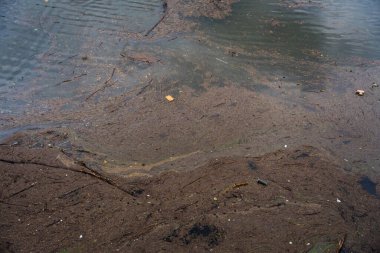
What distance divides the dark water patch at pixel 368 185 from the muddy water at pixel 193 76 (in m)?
0.30

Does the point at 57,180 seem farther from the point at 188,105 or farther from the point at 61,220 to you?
the point at 188,105

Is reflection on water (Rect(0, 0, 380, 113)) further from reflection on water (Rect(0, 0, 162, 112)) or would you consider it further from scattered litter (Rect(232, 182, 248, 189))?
scattered litter (Rect(232, 182, 248, 189))

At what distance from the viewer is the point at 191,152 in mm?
5109

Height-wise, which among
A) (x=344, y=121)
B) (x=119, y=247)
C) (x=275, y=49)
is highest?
(x=275, y=49)

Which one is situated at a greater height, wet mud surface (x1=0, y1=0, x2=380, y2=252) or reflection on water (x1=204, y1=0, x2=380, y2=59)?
reflection on water (x1=204, y1=0, x2=380, y2=59)

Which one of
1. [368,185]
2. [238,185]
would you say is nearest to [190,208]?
[238,185]

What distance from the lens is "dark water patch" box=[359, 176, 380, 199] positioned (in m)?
4.61

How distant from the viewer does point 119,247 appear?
150 inches

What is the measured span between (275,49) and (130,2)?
3880 millimetres

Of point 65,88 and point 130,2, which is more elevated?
point 130,2

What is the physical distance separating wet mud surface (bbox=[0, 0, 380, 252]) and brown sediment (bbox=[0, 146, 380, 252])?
0.5 inches

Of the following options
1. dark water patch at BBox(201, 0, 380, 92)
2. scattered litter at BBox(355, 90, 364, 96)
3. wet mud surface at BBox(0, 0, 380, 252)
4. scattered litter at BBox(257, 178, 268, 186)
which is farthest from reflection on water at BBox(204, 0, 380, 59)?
scattered litter at BBox(257, 178, 268, 186)

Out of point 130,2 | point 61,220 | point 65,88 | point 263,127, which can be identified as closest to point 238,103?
point 263,127

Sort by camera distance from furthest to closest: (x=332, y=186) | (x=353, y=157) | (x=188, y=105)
Answer: (x=188, y=105), (x=353, y=157), (x=332, y=186)
